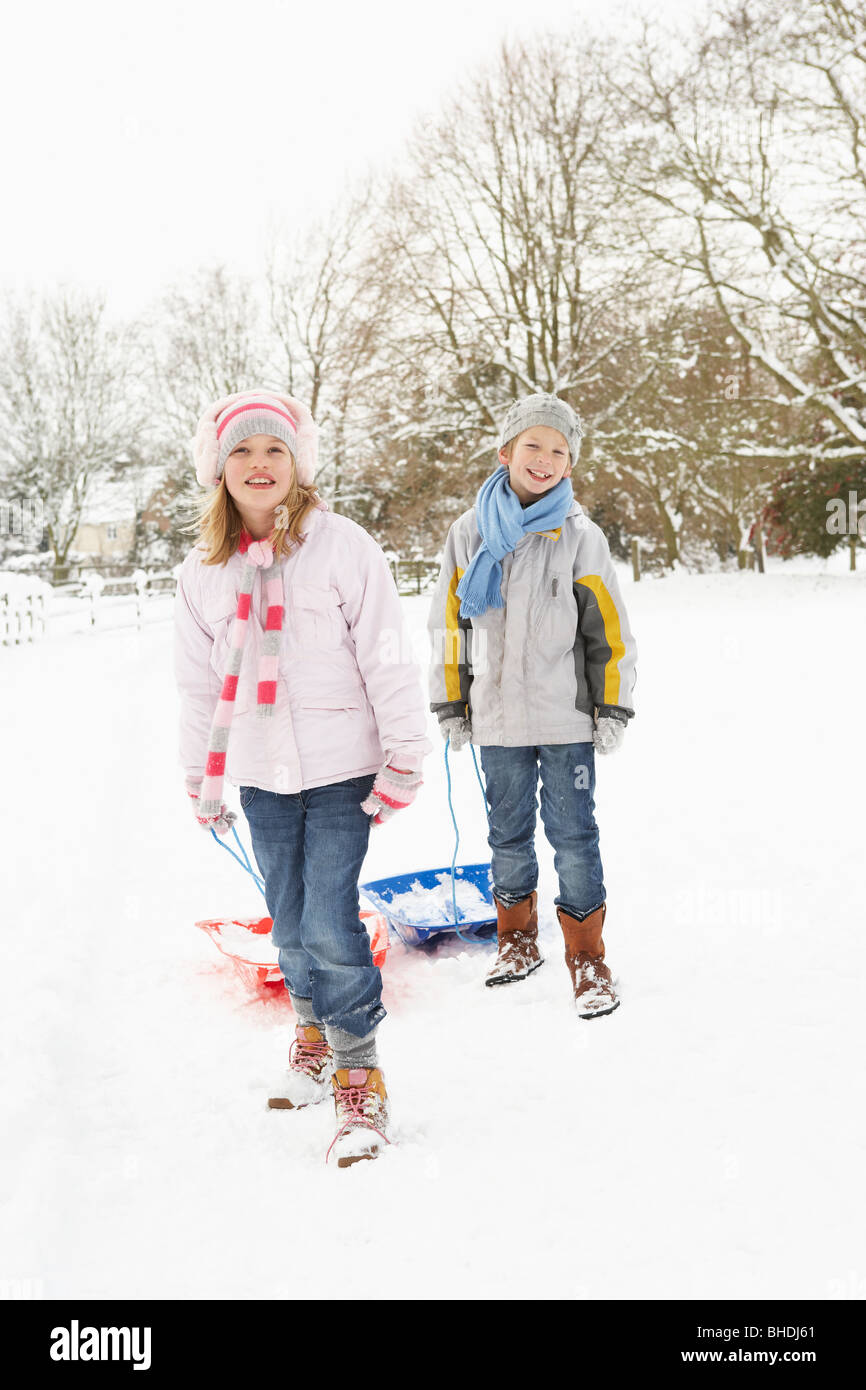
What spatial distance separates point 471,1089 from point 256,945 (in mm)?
1103

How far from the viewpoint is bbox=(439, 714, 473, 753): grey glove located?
3.22m

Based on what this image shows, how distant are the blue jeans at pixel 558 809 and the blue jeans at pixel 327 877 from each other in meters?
0.82

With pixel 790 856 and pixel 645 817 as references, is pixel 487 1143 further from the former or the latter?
pixel 645 817

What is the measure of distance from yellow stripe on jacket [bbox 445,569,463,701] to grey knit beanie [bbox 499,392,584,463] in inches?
18.7

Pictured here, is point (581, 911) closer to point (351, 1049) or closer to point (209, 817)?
point (351, 1049)

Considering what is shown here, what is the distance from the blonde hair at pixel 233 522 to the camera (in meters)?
2.39

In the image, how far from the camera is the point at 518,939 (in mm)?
3369

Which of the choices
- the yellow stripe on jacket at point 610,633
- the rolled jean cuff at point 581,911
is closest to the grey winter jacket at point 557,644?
the yellow stripe on jacket at point 610,633

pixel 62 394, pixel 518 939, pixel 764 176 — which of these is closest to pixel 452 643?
pixel 518 939

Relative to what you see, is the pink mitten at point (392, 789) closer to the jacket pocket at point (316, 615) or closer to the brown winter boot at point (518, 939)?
the jacket pocket at point (316, 615)

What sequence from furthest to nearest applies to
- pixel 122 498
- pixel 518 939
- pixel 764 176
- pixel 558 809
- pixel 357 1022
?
pixel 122 498 < pixel 764 176 < pixel 518 939 < pixel 558 809 < pixel 357 1022

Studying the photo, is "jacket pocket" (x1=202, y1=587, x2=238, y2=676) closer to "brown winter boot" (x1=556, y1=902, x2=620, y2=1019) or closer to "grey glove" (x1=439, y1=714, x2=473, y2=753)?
"grey glove" (x1=439, y1=714, x2=473, y2=753)

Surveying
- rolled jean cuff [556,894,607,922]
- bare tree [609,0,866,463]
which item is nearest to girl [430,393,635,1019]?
rolled jean cuff [556,894,607,922]

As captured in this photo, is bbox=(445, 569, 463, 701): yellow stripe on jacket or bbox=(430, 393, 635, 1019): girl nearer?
bbox=(430, 393, 635, 1019): girl
